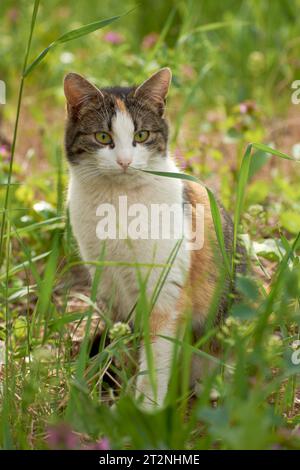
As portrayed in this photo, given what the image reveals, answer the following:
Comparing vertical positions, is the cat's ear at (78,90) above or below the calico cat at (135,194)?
above

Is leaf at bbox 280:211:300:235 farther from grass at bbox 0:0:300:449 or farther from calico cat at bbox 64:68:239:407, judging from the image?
calico cat at bbox 64:68:239:407

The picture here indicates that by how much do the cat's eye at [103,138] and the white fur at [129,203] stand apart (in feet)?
0.09

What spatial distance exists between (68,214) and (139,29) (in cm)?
318

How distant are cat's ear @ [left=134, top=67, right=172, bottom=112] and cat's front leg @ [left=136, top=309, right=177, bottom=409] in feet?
2.16

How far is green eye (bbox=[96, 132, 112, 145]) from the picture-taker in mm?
2148

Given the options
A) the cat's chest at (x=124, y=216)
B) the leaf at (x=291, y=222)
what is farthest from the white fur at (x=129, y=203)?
the leaf at (x=291, y=222)

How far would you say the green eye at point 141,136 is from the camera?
2.17m

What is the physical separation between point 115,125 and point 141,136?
93mm

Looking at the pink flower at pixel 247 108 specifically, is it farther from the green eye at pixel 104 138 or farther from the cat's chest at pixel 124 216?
the green eye at pixel 104 138

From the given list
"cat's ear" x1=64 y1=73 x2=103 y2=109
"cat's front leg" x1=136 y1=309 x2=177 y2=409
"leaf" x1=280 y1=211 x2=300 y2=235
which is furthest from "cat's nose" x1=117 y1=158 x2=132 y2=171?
"leaf" x1=280 y1=211 x2=300 y2=235
